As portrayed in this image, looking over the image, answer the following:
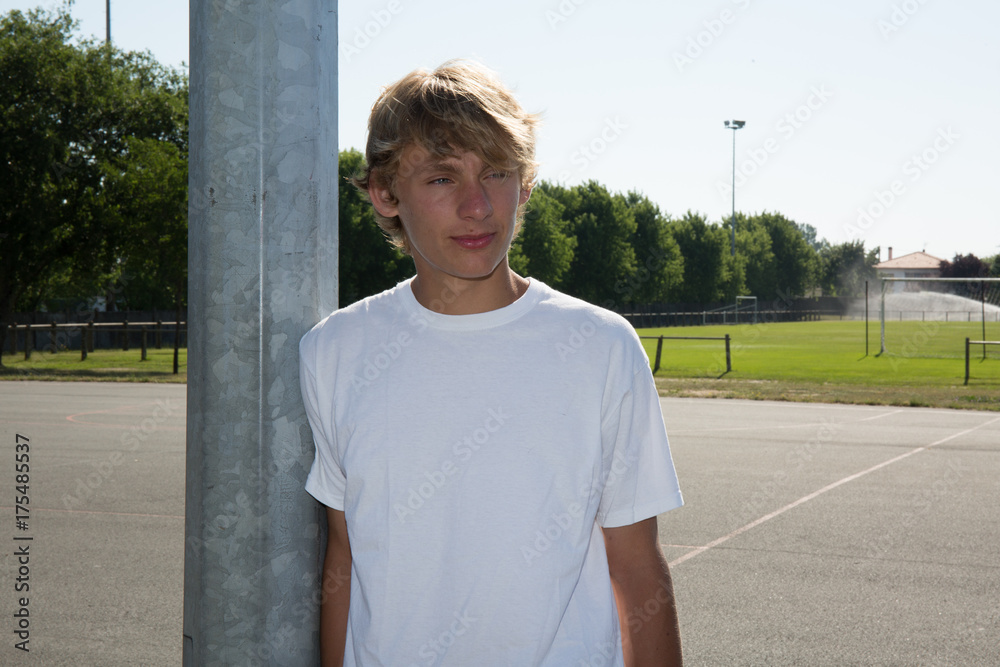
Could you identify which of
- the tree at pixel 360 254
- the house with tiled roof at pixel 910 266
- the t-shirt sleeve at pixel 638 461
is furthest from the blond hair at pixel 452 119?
the house with tiled roof at pixel 910 266

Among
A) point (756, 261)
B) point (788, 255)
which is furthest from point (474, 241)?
point (788, 255)

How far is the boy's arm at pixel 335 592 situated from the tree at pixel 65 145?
98.0ft

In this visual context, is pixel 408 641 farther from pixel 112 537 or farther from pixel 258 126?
pixel 112 537

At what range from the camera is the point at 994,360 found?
3262 cm

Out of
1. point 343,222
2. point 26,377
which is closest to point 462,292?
point 26,377

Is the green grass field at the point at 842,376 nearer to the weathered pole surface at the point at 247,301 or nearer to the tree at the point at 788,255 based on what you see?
the weathered pole surface at the point at 247,301

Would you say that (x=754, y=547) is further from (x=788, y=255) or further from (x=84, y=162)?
(x=788, y=255)

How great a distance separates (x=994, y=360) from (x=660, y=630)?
35.3 m

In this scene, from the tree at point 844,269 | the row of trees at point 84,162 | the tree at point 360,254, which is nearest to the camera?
the row of trees at point 84,162

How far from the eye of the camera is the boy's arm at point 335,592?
1.77 m

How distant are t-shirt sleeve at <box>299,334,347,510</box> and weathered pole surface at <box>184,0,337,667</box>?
0.13ft

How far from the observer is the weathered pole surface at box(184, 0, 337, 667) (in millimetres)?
1586

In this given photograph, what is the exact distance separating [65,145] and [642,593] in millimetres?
34472

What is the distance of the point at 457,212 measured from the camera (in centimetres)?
185
